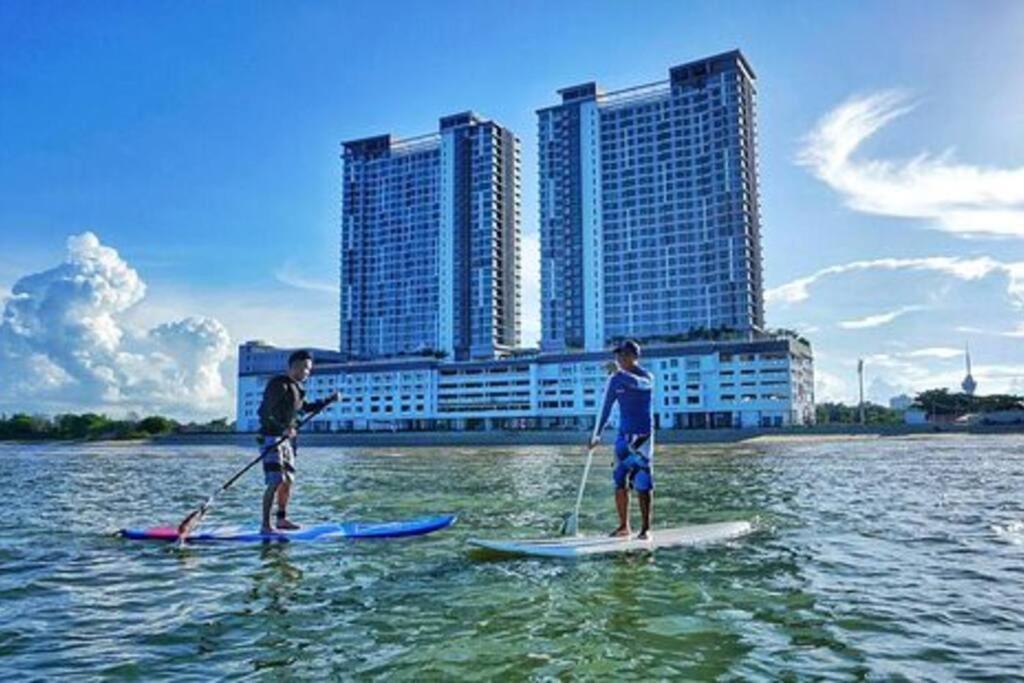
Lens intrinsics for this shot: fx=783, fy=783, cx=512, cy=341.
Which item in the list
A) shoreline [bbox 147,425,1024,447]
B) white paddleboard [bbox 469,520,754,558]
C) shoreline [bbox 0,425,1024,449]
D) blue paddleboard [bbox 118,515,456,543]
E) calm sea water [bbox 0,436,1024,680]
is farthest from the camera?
shoreline [bbox 147,425,1024,447]

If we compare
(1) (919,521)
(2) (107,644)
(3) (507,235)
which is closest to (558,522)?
(1) (919,521)

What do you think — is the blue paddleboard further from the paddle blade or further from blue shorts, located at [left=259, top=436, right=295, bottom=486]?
blue shorts, located at [left=259, top=436, right=295, bottom=486]

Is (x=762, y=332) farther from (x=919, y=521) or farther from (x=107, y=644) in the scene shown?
(x=107, y=644)

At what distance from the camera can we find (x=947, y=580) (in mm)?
9234

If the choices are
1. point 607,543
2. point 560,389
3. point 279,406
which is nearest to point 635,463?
point 607,543

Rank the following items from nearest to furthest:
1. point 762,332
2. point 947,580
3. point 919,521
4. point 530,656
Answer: point 530,656
point 947,580
point 919,521
point 762,332

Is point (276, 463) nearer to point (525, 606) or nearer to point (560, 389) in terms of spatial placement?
point (525, 606)

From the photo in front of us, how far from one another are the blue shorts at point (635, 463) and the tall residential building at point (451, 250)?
170m

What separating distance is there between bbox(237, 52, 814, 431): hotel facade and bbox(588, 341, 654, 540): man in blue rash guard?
129935 mm

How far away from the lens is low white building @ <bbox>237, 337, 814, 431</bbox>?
474 ft

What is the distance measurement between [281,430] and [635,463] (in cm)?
608

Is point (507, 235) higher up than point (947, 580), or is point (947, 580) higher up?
point (507, 235)

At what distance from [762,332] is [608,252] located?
117 ft

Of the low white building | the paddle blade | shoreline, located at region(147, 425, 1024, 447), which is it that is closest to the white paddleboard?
the paddle blade
